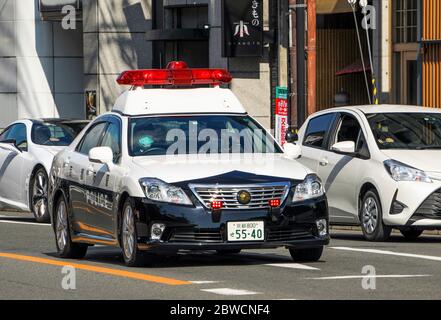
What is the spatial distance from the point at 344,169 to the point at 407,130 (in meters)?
0.93

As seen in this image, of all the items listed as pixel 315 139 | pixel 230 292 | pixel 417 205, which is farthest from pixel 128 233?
pixel 315 139

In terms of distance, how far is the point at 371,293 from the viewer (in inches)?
468

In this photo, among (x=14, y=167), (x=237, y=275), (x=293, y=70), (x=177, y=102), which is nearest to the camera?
(x=237, y=275)

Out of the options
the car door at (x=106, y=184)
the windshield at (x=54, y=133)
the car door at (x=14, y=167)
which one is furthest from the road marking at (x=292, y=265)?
the car door at (x=14, y=167)

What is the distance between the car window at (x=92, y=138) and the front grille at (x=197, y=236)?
7.59ft

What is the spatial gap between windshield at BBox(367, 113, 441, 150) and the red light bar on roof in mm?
3241

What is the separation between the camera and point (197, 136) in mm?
15344

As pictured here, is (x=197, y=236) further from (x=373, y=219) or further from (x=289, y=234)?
(x=373, y=219)

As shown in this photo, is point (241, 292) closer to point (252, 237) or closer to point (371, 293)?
point (371, 293)

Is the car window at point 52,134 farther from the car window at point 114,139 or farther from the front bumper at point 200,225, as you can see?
the front bumper at point 200,225

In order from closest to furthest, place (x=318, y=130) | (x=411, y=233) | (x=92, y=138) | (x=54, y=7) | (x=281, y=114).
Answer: (x=92, y=138), (x=411, y=233), (x=318, y=130), (x=281, y=114), (x=54, y=7)

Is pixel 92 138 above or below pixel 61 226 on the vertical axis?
above

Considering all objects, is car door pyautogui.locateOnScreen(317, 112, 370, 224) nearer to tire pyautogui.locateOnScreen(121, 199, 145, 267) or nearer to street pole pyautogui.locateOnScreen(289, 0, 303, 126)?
tire pyautogui.locateOnScreen(121, 199, 145, 267)

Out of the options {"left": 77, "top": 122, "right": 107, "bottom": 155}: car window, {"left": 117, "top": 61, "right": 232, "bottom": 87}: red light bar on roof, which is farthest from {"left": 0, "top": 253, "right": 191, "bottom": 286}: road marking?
{"left": 117, "top": 61, "right": 232, "bottom": 87}: red light bar on roof
